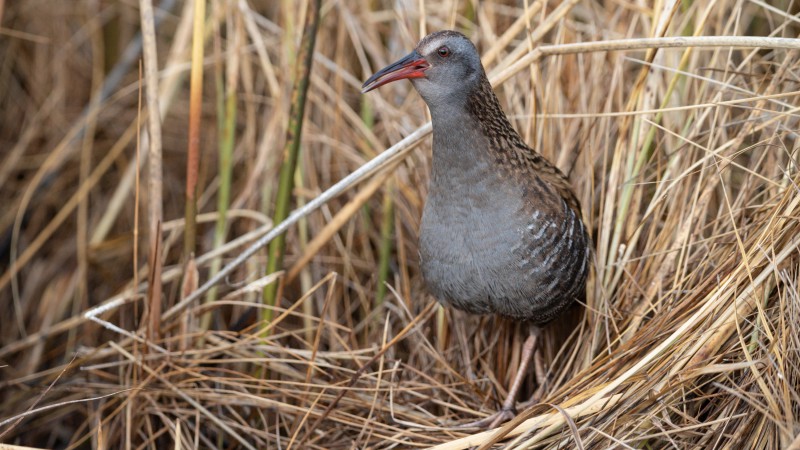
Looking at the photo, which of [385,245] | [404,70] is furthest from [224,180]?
[404,70]

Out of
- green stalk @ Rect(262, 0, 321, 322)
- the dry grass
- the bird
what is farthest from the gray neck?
green stalk @ Rect(262, 0, 321, 322)

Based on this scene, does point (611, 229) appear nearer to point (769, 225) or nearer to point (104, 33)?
point (769, 225)

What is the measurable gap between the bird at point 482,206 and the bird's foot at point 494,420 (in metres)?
0.33

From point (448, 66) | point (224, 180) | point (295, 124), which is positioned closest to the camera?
point (448, 66)

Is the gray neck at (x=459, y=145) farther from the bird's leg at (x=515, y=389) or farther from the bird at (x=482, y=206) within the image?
the bird's leg at (x=515, y=389)

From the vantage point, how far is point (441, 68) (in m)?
2.42

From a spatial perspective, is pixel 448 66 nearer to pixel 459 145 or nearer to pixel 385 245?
pixel 459 145

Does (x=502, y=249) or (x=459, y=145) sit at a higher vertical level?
(x=459, y=145)

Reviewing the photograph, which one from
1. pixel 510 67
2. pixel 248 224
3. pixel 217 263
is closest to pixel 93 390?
pixel 217 263

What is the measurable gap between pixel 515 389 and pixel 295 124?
104 cm

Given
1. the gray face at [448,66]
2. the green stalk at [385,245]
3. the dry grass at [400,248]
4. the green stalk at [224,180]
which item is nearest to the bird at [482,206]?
the gray face at [448,66]

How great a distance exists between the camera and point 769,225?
85.3 inches

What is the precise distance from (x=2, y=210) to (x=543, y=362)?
2.46 m

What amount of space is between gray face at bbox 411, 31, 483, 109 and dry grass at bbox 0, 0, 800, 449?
219 millimetres
